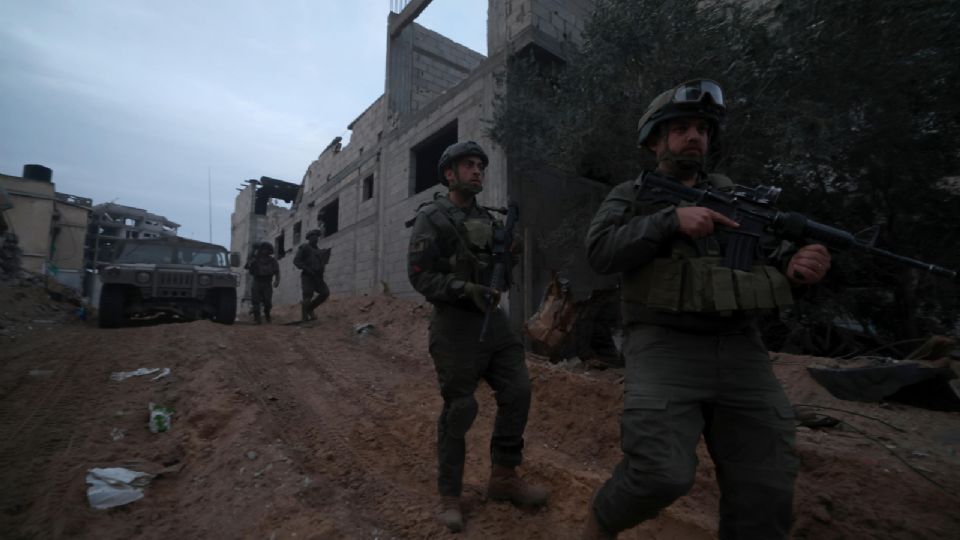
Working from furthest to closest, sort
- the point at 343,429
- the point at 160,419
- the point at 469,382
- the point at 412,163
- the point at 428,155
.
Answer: the point at 428,155
the point at 412,163
the point at 343,429
the point at 160,419
the point at 469,382

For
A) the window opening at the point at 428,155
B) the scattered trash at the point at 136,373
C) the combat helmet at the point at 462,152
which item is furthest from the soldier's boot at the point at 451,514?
the window opening at the point at 428,155

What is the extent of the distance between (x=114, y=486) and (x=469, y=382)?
1.91 m

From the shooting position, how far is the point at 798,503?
2.13m

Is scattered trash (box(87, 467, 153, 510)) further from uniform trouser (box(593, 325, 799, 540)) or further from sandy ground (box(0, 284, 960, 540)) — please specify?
uniform trouser (box(593, 325, 799, 540))

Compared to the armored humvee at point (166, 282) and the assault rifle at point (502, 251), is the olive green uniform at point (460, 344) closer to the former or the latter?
the assault rifle at point (502, 251)

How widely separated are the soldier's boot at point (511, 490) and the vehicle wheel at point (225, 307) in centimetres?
746

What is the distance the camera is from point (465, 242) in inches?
93.7

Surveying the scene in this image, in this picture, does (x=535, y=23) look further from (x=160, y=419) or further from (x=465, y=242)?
(x=160, y=419)

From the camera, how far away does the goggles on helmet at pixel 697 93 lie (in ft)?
5.30

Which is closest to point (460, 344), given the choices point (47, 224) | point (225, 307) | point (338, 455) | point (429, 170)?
point (338, 455)

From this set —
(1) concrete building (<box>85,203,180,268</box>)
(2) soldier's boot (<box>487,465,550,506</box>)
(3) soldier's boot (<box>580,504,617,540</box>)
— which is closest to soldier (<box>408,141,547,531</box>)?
(2) soldier's boot (<box>487,465,550,506</box>)

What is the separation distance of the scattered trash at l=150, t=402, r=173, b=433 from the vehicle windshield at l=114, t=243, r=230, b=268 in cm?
580

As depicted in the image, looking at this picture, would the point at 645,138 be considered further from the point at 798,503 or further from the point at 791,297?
the point at 798,503

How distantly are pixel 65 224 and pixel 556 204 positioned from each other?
26.8 meters
